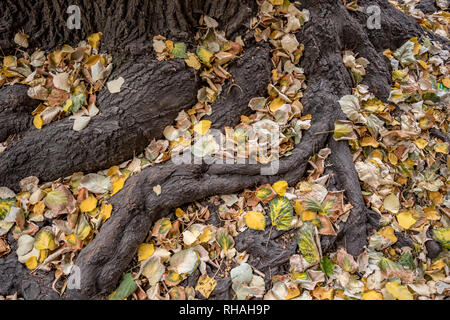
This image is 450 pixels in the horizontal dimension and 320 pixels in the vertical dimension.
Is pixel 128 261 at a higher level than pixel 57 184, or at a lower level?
lower

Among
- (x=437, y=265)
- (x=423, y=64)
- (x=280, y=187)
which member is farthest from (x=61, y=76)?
(x=423, y=64)

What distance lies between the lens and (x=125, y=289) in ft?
6.05

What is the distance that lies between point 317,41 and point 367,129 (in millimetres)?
776

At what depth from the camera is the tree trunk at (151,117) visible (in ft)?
6.40

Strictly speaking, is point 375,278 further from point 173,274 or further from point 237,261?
point 173,274

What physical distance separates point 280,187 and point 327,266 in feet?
1.84

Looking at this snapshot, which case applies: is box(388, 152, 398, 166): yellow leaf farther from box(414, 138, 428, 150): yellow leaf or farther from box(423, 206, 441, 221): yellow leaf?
box(423, 206, 441, 221): yellow leaf

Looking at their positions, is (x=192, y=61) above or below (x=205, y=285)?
above

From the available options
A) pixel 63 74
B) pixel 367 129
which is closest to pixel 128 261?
pixel 63 74

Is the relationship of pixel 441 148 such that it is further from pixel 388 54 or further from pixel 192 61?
pixel 192 61

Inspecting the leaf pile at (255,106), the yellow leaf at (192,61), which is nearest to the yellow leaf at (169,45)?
the leaf pile at (255,106)

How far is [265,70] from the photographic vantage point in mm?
2271

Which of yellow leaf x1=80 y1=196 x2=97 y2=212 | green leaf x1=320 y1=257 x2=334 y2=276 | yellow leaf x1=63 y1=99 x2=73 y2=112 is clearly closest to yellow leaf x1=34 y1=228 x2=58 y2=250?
yellow leaf x1=80 y1=196 x2=97 y2=212

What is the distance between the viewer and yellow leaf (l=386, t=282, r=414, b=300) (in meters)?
1.74
